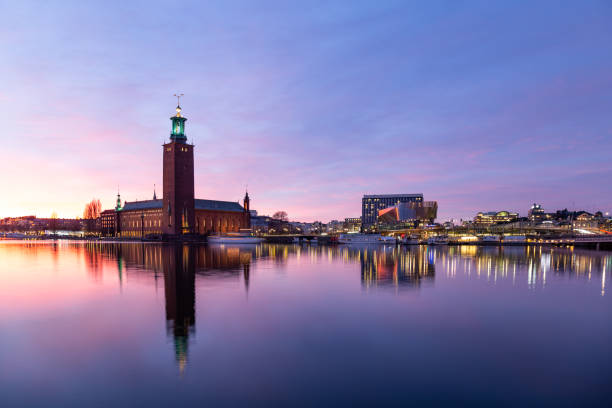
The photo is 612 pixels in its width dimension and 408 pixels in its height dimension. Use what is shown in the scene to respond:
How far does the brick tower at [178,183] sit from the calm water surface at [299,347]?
3661 inches

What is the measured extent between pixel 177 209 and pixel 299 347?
107m

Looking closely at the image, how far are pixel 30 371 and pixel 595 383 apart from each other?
13.3 meters

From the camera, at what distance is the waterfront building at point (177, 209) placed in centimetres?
11106

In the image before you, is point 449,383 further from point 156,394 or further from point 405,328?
point 156,394

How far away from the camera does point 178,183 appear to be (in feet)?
369

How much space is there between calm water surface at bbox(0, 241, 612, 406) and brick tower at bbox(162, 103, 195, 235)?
3661 inches

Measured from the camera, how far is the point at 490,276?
2823 centimetres

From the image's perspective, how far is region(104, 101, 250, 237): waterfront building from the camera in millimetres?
111062

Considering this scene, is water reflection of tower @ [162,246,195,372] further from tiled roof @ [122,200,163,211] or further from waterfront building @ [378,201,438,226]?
waterfront building @ [378,201,438,226]

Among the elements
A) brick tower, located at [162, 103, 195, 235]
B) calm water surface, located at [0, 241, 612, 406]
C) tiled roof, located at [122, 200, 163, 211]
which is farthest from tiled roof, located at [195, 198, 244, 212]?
calm water surface, located at [0, 241, 612, 406]

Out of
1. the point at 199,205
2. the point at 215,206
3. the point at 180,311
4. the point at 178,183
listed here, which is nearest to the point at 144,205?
the point at 199,205

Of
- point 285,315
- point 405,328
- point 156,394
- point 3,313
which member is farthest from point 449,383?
point 3,313

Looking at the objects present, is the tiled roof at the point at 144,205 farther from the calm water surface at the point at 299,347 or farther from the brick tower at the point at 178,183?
the calm water surface at the point at 299,347

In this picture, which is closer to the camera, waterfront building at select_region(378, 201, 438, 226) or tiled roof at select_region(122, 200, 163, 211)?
tiled roof at select_region(122, 200, 163, 211)
